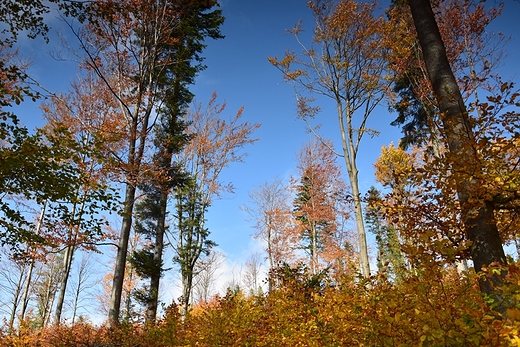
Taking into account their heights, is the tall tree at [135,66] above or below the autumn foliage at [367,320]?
above

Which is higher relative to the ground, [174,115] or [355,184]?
[174,115]

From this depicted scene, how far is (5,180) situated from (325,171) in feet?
52.0

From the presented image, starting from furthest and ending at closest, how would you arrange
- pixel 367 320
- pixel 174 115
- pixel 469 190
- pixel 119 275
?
pixel 174 115
pixel 119 275
pixel 367 320
pixel 469 190

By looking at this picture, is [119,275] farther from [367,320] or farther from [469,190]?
[469,190]

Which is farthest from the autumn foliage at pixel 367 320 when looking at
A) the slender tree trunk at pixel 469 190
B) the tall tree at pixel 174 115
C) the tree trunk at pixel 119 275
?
the tall tree at pixel 174 115

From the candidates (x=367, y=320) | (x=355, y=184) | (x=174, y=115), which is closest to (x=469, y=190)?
(x=367, y=320)

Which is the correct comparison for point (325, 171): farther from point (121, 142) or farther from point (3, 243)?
point (3, 243)

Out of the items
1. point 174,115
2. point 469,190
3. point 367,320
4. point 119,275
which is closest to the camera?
point 469,190

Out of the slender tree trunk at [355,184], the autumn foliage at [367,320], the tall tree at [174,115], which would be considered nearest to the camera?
the autumn foliage at [367,320]

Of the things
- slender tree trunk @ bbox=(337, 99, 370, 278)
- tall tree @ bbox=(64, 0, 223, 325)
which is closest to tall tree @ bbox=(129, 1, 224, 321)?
tall tree @ bbox=(64, 0, 223, 325)

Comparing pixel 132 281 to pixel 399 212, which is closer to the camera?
pixel 399 212

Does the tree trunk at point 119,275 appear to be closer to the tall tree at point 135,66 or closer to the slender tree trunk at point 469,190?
the tall tree at point 135,66

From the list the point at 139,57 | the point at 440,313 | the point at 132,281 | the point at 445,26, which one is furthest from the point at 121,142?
the point at 132,281

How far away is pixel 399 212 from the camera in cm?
316
